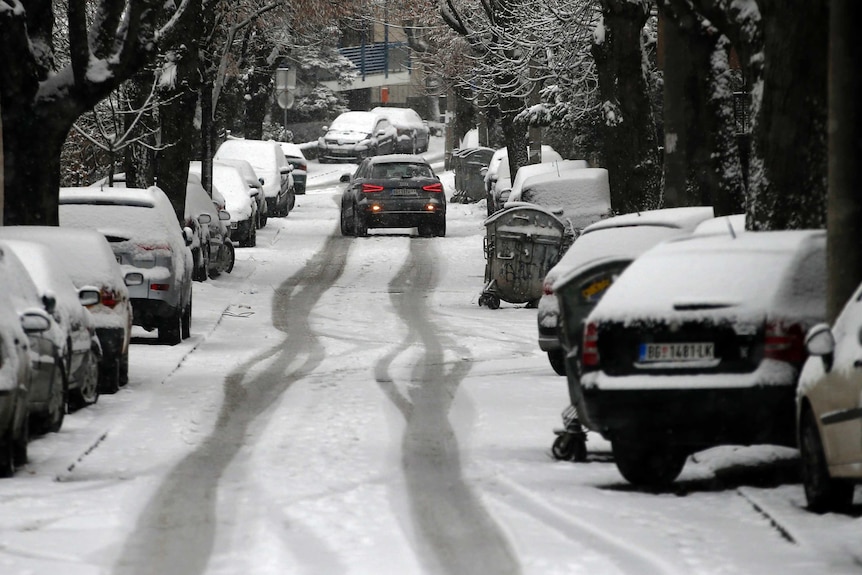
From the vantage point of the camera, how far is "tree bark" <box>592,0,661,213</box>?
2634cm

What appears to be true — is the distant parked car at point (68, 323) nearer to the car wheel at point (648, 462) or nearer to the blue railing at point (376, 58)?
the car wheel at point (648, 462)

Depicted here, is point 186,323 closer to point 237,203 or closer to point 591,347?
point 591,347

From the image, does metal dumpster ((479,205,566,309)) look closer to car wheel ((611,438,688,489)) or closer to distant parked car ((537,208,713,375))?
distant parked car ((537,208,713,375))

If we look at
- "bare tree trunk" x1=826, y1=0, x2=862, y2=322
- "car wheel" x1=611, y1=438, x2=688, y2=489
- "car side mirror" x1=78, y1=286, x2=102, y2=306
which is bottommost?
"car wheel" x1=611, y1=438, x2=688, y2=489

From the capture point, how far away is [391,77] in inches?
3570

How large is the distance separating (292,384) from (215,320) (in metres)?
7.83

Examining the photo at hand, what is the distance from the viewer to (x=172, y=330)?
21.1m

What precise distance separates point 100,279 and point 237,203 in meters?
20.5

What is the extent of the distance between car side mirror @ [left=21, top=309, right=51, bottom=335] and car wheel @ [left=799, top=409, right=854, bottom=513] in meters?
5.09

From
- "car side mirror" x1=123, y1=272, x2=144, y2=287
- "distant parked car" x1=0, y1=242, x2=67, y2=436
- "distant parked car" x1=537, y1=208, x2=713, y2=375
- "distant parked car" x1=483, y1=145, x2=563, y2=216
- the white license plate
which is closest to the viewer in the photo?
the white license plate

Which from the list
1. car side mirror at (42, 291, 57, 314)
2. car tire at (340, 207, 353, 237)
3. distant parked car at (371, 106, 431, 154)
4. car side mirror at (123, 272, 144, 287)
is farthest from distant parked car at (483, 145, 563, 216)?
car side mirror at (42, 291, 57, 314)

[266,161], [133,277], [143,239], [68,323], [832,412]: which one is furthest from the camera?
[266,161]

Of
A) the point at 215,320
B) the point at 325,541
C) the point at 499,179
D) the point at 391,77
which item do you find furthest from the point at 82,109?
the point at 391,77

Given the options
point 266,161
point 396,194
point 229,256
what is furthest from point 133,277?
point 266,161
